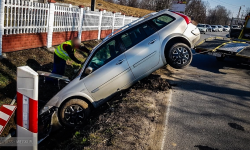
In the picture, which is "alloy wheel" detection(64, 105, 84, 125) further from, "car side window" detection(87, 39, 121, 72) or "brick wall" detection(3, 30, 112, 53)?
"brick wall" detection(3, 30, 112, 53)

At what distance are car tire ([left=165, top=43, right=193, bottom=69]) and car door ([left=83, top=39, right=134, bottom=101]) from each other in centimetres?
112

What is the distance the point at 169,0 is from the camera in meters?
44.1

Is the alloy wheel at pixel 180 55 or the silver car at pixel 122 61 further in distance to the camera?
the alloy wheel at pixel 180 55

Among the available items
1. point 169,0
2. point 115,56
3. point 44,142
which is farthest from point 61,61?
point 169,0

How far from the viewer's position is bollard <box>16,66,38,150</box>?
2.58m

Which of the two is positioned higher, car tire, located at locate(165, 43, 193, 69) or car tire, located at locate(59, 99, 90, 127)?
car tire, located at locate(165, 43, 193, 69)

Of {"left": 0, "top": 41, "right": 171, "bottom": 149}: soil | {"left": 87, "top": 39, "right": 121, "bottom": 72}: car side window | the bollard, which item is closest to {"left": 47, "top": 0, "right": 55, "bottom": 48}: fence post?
{"left": 0, "top": 41, "right": 171, "bottom": 149}: soil

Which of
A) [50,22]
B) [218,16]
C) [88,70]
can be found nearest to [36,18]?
[50,22]

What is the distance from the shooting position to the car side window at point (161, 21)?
573cm

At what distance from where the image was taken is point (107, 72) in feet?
16.8

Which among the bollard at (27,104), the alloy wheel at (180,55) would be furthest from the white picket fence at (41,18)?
the bollard at (27,104)

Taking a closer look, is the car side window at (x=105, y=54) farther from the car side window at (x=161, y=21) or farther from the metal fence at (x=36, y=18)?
the metal fence at (x=36, y=18)

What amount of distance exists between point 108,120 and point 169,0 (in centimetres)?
4338

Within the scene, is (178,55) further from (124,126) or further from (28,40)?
(28,40)
